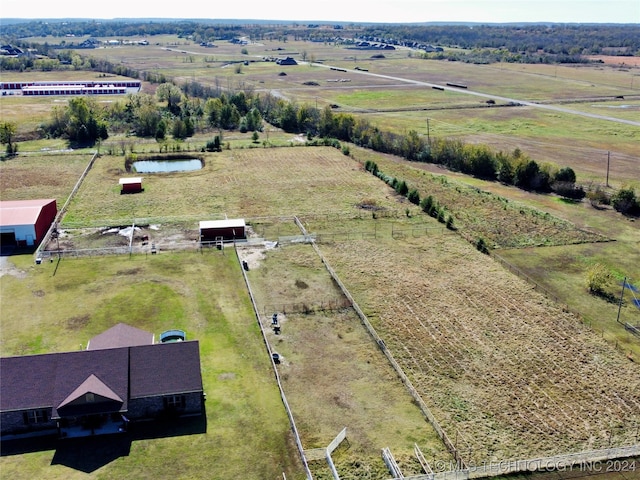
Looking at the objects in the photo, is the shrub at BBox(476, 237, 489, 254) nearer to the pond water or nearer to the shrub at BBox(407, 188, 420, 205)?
the shrub at BBox(407, 188, 420, 205)

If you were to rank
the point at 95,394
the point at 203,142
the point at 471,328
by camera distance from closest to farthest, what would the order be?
the point at 95,394, the point at 471,328, the point at 203,142

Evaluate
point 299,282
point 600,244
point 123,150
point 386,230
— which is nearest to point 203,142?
point 123,150

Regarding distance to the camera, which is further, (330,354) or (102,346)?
(330,354)

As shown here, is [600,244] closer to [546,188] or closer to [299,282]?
[546,188]

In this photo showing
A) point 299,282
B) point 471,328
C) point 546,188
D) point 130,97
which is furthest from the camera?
point 130,97

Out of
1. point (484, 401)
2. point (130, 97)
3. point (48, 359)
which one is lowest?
point (484, 401)

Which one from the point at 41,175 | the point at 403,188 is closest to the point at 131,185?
the point at 41,175
